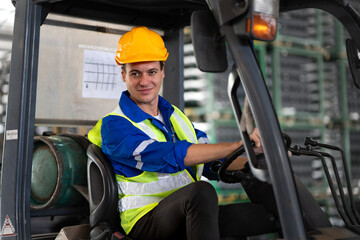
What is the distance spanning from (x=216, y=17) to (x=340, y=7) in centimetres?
87

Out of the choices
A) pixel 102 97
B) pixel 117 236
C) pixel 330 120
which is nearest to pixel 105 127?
pixel 117 236

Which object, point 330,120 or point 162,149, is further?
point 330,120

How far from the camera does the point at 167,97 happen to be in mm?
3537

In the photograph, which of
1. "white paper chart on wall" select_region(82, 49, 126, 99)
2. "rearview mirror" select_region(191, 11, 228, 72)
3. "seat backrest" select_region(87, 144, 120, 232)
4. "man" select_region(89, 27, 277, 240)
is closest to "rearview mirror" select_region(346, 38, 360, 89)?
"man" select_region(89, 27, 277, 240)

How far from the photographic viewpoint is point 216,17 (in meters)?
1.81

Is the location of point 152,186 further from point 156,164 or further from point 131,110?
point 131,110

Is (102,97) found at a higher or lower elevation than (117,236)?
higher

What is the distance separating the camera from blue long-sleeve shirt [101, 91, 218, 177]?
224 cm

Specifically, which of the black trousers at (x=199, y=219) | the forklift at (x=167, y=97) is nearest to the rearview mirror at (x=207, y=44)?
the forklift at (x=167, y=97)

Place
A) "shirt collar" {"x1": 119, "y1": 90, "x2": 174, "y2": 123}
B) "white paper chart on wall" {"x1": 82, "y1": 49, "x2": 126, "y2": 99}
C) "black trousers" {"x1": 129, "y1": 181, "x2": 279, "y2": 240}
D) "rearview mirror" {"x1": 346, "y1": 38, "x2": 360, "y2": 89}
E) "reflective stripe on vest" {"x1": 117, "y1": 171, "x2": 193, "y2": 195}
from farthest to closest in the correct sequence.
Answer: "white paper chart on wall" {"x1": 82, "y1": 49, "x2": 126, "y2": 99} → "shirt collar" {"x1": 119, "y1": 90, "x2": 174, "y2": 123} → "reflective stripe on vest" {"x1": 117, "y1": 171, "x2": 193, "y2": 195} → "rearview mirror" {"x1": 346, "y1": 38, "x2": 360, "y2": 89} → "black trousers" {"x1": 129, "y1": 181, "x2": 279, "y2": 240}

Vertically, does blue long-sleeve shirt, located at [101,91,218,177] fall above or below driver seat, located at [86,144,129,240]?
above

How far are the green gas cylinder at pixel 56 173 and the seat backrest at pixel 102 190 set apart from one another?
31cm

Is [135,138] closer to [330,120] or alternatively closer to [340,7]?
[340,7]

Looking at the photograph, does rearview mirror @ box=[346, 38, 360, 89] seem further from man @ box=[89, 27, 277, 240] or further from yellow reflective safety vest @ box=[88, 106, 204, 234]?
yellow reflective safety vest @ box=[88, 106, 204, 234]
